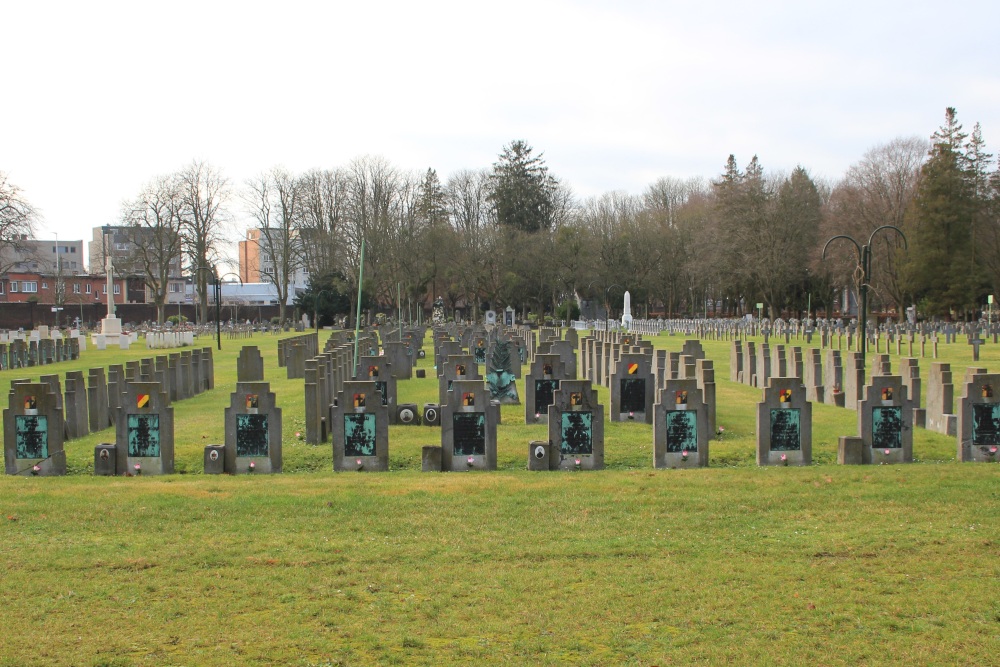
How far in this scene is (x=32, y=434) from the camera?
11617 millimetres

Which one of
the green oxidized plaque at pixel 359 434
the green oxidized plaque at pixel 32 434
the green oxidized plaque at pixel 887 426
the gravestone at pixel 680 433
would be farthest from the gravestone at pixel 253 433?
the green oxidized plaque at pixel 887 426

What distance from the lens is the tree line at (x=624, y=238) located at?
206 feet

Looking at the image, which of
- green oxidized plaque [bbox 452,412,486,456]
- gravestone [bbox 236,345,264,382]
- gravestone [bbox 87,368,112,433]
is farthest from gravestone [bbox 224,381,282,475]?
gravestone [bbox 236,345,264,382]

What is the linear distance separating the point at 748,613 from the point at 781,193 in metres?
75.2

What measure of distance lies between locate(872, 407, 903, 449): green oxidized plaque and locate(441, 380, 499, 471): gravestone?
5.04 m

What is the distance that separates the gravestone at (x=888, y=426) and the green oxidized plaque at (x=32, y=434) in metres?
10.6

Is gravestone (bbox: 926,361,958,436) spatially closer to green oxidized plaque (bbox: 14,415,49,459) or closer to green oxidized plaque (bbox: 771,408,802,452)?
green oxidized plaque (bbox: 771,408,802,452)

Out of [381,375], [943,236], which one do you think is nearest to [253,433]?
[381,375]

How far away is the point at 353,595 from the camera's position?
6.53 meters

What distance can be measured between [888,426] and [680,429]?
9.20 ft

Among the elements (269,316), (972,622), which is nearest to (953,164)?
(972,622)

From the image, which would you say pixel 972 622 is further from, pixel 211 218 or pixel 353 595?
pixel 211 218

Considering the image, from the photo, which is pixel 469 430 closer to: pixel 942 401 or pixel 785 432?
pixel 785 432

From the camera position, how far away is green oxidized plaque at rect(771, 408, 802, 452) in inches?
468
